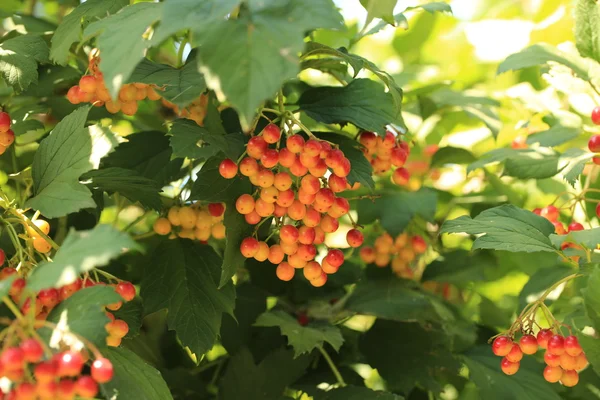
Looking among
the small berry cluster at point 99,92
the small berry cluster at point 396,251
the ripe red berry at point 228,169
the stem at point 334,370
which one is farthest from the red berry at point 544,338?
the small berry cluster at point 99,92

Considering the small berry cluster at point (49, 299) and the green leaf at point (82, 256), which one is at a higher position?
the green leaf at point (82, 256)

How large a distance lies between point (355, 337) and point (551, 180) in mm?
770

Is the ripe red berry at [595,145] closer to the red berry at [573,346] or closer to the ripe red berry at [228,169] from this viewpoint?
the red berry at [573,346]

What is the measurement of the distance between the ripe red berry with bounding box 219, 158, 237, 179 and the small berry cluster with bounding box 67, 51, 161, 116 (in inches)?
7.7

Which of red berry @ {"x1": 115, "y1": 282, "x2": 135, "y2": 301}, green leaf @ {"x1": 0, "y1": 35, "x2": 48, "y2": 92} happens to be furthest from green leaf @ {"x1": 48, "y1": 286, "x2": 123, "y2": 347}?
green leaf @ {"x1": 0, "y1": 35, "x2": 48, "y2": 92}

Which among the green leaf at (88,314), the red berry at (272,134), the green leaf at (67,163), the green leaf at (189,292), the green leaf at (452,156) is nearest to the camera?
the green leaf at (88,314)

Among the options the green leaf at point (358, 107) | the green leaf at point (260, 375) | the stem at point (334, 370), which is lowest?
the stem at point (334, 370)

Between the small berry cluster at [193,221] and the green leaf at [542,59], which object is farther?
the green leaf at [542,59]

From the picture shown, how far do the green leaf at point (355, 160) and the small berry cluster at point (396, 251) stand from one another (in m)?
0.45

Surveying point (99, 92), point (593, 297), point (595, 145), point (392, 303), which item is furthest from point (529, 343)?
point (99, 92)

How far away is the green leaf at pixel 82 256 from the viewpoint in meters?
0.81

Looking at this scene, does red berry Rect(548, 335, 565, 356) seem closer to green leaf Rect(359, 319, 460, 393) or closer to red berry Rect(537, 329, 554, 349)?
red berry Rect(537, 329, 554, 349)

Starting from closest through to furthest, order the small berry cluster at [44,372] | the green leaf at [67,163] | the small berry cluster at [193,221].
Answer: the small berry cluster at [44,372], the green leaf at [67,163], the small berry cluster at [193,221]

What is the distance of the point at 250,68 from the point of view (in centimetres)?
84
